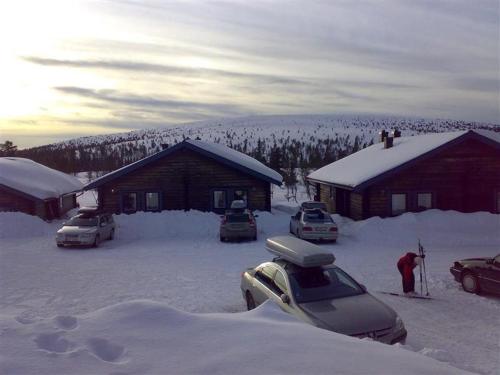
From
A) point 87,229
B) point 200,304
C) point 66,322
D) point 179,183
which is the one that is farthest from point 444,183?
point 66,322

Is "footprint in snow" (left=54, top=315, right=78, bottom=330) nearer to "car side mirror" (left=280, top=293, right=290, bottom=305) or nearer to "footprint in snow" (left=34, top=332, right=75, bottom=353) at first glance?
"footprint in snow" (left=34, top=332, right=75, bottom=353)

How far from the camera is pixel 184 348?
16.5 ft

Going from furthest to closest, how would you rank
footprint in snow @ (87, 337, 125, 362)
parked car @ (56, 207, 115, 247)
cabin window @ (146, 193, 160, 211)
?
cabin window @ (146, 193, 160, 211) < parked car @ (56, 207, 115, 247) < footprint in snow @ (87, 337, 125, 362)

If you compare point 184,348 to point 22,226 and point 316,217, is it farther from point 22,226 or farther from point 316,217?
point 22,226

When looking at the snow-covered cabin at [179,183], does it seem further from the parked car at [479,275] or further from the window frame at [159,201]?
the parked car at [479,275]

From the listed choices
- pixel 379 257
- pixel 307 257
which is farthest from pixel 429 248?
pixel 307 257

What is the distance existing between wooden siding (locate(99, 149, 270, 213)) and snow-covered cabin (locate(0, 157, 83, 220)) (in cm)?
402

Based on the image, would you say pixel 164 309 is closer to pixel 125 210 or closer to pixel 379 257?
pixel 379 257

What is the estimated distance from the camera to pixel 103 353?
5.00 meters

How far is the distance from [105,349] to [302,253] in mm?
5039

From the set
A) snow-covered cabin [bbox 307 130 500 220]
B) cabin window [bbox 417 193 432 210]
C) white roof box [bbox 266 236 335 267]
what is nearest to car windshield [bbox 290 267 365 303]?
white roof box [bbox 266 236 335 267]

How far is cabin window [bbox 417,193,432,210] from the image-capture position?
23812mm

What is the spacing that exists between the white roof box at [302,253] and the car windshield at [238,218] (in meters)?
10.1

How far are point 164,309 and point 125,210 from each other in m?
20.4
